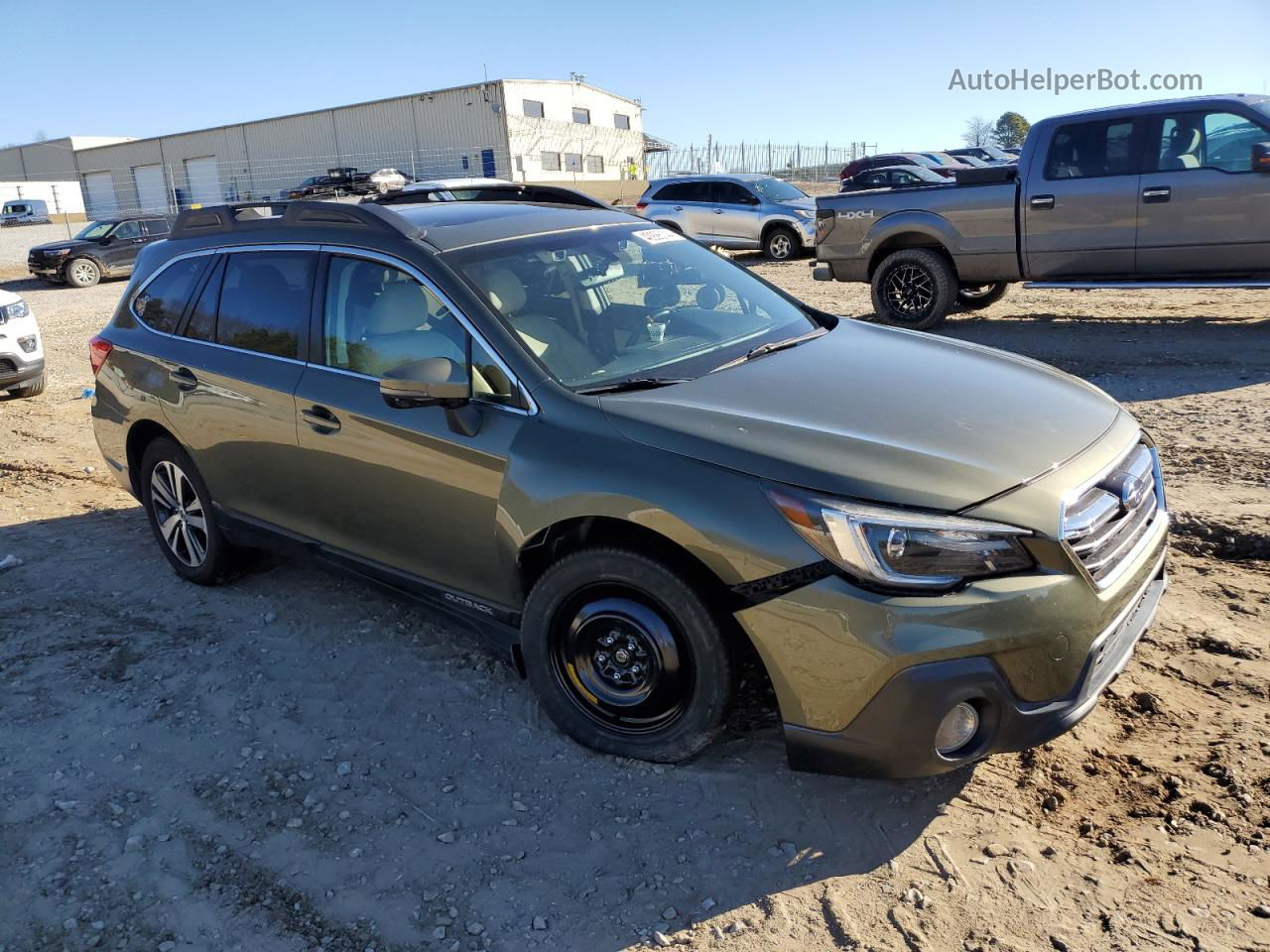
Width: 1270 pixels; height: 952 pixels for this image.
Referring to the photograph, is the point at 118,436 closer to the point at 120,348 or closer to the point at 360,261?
the point at 120,348

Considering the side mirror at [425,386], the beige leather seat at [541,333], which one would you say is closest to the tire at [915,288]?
the beige leather seat at [541,333]

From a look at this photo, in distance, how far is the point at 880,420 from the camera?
3010 millimetres

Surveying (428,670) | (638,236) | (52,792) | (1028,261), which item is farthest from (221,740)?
(1028,261)

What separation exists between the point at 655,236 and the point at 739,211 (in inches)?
578

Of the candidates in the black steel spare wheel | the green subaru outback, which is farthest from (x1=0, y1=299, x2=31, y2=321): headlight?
the black steel spare wheel

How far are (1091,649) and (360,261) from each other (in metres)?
2.94

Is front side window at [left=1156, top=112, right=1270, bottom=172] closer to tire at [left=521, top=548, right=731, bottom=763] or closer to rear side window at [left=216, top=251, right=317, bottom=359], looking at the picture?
rear side window at [left=216, top=251, right=317, bottom=359]

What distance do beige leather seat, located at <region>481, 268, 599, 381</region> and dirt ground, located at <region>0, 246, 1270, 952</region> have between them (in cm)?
110

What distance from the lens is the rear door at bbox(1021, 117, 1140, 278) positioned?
9.16m

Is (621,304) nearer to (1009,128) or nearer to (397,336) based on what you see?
(397,336)

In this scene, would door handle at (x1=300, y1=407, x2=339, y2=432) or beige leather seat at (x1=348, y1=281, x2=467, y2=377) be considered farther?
door handle at (x1=300, y1=407, x2=339, y2=432)

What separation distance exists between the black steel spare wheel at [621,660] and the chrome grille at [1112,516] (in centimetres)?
117

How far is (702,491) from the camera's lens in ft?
9.23

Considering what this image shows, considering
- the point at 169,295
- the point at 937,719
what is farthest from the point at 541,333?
the point at 169,295
